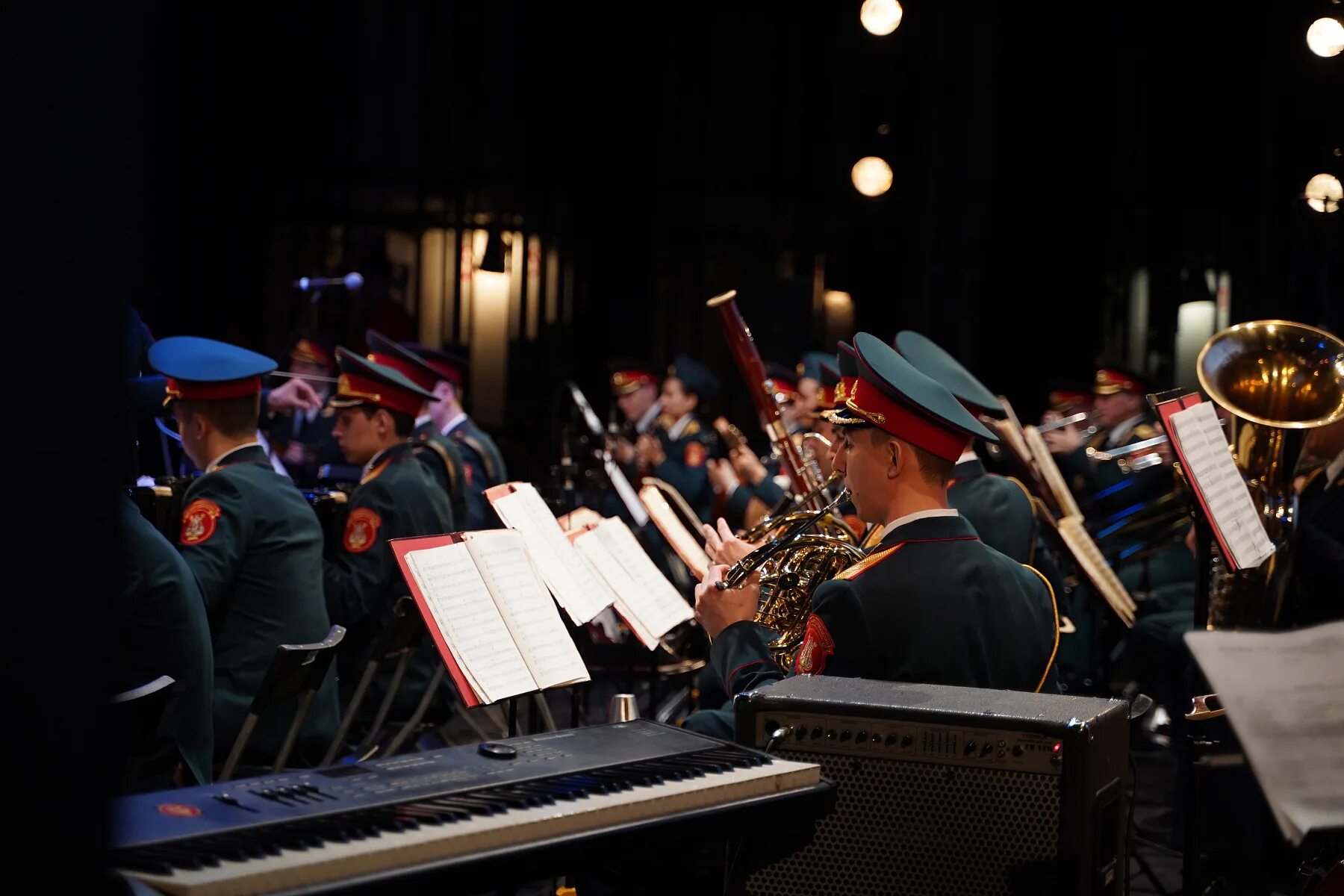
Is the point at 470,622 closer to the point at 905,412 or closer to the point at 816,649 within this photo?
the point at 816,649

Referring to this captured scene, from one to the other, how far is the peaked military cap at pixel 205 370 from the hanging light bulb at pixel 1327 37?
14.2ft

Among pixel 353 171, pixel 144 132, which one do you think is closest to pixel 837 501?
pixel 144 132

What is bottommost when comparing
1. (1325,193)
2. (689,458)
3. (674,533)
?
(689,458)

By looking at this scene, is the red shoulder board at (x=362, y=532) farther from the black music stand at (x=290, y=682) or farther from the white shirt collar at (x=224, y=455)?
the black music stand at (x=290, y=682)

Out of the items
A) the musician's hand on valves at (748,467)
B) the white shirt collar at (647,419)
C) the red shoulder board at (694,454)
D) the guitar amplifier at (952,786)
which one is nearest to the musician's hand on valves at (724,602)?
the guitar amplifier at (952,786)

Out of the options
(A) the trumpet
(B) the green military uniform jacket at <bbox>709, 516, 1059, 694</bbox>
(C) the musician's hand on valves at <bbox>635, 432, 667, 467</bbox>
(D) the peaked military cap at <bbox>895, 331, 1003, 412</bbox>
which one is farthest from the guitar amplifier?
(C) the musician's hand on valves at <bbox>635, 432, 667, 467</bbox>

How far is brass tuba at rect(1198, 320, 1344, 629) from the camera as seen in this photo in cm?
407

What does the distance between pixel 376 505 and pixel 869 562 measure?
8.92 ft

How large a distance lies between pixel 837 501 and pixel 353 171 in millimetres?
8313

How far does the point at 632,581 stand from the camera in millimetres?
3283

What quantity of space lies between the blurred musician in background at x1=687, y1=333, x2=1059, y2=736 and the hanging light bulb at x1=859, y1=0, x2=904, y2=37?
498cm

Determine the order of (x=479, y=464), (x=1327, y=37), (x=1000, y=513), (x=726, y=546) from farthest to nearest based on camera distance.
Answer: (x=479, y=464), (x=1327, y=37), (x=1000, y=513), (x=726, y=546)

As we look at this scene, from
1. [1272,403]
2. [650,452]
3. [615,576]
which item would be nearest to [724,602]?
[615,576]

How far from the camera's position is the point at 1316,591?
4.30 m
